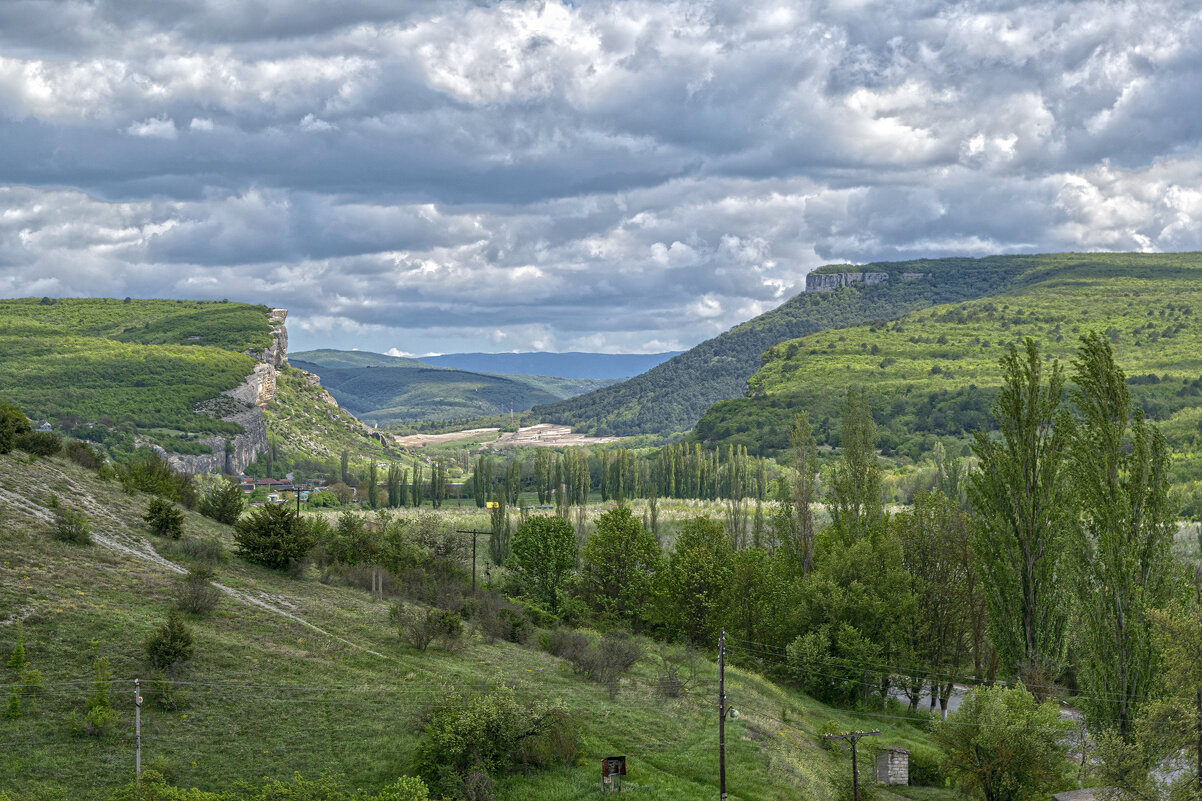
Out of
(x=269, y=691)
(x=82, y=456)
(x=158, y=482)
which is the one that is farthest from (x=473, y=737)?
(x=82, y=456)

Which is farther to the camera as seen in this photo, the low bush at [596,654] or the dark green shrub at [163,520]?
the dark green shrub at [163,520]

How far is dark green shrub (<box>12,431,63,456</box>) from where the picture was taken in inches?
1762

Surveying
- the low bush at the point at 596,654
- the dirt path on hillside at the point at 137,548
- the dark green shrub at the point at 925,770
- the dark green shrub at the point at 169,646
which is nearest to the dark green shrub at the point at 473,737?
the dirt path on hillside at the point at 137,548

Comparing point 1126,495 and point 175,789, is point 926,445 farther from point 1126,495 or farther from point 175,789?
point 175,789

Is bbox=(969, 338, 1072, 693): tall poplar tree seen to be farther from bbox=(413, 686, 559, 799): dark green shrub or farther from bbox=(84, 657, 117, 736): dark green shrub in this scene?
bbox=(84, 657, 117, 736): dark green shrub

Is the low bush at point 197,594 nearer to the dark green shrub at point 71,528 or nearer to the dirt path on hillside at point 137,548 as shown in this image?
the dirt path on hillside at point 137,548

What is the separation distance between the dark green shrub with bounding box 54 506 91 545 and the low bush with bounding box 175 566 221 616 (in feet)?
15.5

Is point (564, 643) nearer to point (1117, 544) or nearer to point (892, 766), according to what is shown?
point (892, 766)

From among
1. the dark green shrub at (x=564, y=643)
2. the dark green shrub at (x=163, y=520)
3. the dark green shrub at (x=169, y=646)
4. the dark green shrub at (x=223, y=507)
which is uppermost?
the dark green shrub at (x=163, y=520)

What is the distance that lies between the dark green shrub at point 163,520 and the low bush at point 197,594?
23.6 ft

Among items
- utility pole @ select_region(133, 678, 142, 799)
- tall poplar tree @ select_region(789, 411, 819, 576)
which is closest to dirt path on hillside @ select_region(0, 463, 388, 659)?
utility pole @ select_region(133, 678, 142, 799)

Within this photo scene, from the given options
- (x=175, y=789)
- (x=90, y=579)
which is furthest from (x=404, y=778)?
(x=90, y=579)

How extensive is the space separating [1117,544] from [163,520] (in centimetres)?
4091

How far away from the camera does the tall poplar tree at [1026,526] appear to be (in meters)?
40.5
